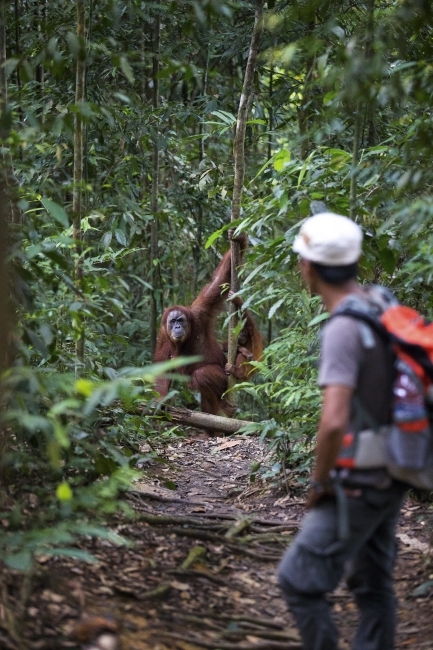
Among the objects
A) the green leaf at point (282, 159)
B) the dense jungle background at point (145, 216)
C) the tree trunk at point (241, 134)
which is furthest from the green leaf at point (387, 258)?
the tree trunk at point (241, 134)

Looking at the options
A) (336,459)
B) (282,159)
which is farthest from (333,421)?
(282,159)

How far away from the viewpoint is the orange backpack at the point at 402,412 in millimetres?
2857

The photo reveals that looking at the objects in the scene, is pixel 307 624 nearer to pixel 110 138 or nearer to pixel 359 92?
pixel 359 92

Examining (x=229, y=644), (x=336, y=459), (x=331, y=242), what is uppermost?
(x=331, y=242)

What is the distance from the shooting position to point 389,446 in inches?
115

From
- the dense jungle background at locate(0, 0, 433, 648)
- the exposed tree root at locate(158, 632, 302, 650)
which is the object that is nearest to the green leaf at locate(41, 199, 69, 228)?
the dense jungle background at locate(0, 0, 433, 648)

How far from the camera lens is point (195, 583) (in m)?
4.05

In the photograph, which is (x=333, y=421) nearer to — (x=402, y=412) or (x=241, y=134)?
(x=402, y=412)

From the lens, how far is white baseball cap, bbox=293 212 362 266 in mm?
3018

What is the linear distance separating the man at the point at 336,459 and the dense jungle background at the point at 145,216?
24.9 inches

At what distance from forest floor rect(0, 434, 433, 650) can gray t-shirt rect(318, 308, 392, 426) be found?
4.14ft

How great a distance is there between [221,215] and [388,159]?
541 cm

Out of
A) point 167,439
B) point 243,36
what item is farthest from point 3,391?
point 243,36

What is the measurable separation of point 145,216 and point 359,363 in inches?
192
